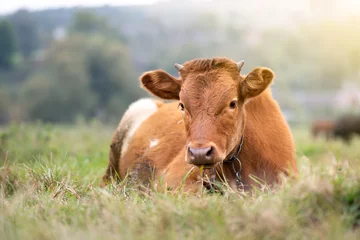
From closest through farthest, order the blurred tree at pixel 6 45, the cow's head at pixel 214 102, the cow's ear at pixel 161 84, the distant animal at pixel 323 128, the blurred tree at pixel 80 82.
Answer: the cow's head at pixel 214 102 → the cow's ear at pixel 161 84 → the distant animal at pixel 323 128 → the blurred tree at pixel 80 82 → the blurred tree at pixel 6 45

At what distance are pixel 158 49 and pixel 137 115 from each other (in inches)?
2423

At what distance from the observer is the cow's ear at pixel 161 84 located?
6340 mm

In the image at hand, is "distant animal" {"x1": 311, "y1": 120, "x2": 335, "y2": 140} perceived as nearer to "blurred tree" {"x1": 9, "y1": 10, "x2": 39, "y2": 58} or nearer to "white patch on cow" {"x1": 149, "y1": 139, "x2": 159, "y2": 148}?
"white patch on cow" {"x1": 149, "y1": 139, "x2": 159, "y2": 148}

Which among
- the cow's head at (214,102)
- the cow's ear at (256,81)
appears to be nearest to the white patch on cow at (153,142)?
the cow's head at (214,102)

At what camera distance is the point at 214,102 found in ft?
18.2

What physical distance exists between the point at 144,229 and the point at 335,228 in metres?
1.24

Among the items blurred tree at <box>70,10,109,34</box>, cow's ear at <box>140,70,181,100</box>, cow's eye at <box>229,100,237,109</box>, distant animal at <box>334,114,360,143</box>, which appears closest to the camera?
cow's eye at <box>229,100,237,109</box>

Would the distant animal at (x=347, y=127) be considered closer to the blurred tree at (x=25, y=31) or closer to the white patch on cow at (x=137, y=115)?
the white patch on cow at (x=137, y=115)

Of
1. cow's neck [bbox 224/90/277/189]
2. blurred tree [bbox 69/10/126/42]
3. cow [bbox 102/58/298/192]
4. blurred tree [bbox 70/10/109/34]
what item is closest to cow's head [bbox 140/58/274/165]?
cow [bbox 102/58/298/192]

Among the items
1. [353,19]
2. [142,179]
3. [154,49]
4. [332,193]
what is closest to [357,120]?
[142,179]

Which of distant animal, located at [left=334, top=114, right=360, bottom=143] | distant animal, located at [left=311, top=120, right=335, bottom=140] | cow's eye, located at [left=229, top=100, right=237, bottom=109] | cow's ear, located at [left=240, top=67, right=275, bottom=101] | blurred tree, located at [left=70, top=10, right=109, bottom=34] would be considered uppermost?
cow's ear, located at [left=240, top=67, right=275, bottom=101]

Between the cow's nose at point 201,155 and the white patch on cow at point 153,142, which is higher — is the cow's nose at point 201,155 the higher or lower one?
the higher one

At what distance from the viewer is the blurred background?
4616 cm

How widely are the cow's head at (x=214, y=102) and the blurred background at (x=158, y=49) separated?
22.8 metres
